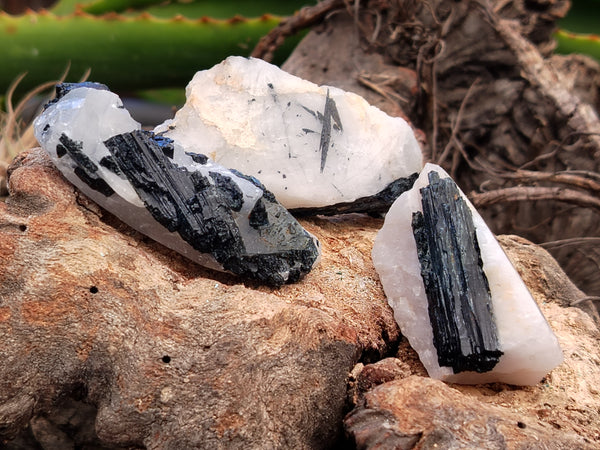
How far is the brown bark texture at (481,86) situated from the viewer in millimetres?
1863

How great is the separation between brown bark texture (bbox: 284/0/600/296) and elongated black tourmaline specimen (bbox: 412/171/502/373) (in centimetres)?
73

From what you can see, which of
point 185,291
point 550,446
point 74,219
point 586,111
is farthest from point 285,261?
point 586,111

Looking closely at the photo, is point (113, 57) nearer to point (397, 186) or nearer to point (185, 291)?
point (397, 186)

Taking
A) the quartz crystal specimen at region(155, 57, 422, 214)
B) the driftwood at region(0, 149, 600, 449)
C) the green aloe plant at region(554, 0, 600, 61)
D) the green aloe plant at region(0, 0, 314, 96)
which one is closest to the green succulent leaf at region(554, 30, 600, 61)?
the green aloe plant at region(554, 0, 600, 61)

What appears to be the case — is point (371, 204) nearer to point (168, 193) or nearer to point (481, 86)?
point (168, 193)

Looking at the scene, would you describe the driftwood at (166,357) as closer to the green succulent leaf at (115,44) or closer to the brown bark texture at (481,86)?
the brown bark texture at (481,86)

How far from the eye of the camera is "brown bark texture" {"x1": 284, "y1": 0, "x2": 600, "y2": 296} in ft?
6.11

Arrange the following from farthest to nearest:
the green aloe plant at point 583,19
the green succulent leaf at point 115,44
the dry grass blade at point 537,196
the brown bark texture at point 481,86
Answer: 1. the green aloe plant at point 583,19
2. the green succulent leaf at point 115,44
3. the brown bark texture at point 481,86
4. the dry grass blade at point 537,196

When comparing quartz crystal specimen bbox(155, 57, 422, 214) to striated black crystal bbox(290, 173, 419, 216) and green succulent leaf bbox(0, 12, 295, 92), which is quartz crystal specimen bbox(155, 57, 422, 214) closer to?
striated black crystal bbox(290, 173, 419, 216)

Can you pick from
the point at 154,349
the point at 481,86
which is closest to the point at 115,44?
the point at 481,86

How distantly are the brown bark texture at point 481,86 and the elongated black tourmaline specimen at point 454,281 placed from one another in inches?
28.6

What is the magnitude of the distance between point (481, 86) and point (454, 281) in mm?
1187

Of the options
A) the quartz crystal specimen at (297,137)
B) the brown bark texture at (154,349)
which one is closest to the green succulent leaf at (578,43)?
the quartz crystal specimen at (297,137)

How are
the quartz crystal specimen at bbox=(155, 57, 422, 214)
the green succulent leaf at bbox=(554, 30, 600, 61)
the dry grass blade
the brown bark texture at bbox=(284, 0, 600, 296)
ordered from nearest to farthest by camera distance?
1. the quartz crystal specimen at bbox=(155, 57, 422, 214)
2. the dry grass blade
3. the brown bark texture at bbox=(284, 0, 600, 296)
4. the green succulent leaf at bbox=(554, 30, 600, 61)
